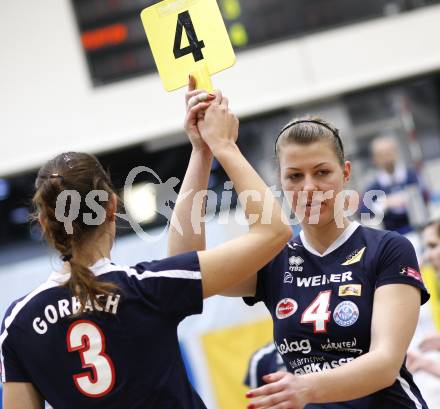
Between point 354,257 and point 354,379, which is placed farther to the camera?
point 354,257

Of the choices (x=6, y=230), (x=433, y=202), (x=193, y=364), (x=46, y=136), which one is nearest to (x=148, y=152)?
(x=46, y=136)

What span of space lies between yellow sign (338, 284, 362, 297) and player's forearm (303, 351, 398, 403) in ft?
0.69

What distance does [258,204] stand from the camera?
1662 mm

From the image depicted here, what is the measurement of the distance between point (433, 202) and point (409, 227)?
4.02 feet

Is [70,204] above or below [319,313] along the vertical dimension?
above

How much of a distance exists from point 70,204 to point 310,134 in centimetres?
70

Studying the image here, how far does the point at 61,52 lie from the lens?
7180mm

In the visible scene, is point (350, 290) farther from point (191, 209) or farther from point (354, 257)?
point (191, 209)

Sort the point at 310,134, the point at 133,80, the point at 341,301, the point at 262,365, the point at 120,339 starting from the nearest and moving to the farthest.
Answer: the point at 120,339 < the point at 341,301 < the point at 310,134 < the point at 262,365 < the point at 133,80

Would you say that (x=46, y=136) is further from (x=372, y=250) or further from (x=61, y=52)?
(x=372, y=250)

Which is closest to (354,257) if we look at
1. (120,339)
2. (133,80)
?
(120,339)

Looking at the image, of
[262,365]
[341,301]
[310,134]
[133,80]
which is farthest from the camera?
[133,80]

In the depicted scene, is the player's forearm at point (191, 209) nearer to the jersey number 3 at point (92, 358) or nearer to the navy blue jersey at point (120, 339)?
the navy blue jersey at point (120, 339)

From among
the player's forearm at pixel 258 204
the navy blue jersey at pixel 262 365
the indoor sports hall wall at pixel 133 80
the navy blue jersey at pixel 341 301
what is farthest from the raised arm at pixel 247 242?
the indoor sports hall wall at pixel 133 80
